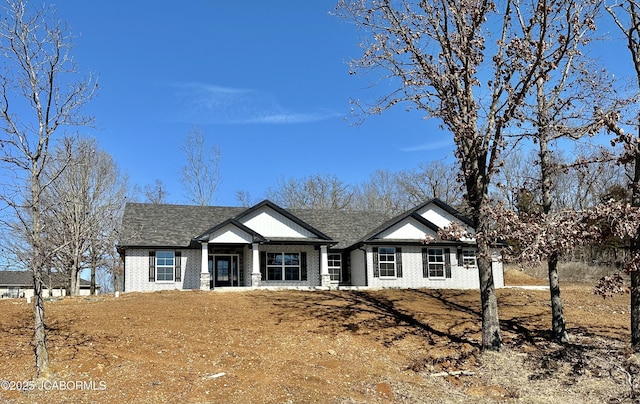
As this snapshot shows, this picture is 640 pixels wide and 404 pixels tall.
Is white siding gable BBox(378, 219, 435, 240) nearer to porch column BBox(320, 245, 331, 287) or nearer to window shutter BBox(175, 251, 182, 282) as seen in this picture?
porch column BBox(320, 245, 331, 287)

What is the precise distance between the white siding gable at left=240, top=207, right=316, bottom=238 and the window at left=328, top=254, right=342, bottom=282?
2.74m

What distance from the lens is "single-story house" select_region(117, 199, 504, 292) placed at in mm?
23906

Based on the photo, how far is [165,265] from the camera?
2420 cm

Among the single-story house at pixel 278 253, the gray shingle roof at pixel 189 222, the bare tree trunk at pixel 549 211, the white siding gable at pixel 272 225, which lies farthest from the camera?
the white siding gable at pixel 272 225

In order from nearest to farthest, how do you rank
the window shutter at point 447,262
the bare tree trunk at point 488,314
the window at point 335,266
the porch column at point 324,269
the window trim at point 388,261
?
1. the bare tree trunk at point 488,314
2. the porch column at point 324,269
3. the window trim at point 388,261
4. the window shutter at point 447,262
5. the window at point 335,266

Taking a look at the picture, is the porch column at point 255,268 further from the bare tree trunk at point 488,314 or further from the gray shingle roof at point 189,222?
the bare tree trunk at point 488,314

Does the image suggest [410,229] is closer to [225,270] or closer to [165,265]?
[225,270]

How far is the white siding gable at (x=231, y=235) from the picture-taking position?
927 inches

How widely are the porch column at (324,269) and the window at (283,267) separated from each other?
1.26 metres

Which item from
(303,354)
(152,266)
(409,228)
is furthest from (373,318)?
(152,266)

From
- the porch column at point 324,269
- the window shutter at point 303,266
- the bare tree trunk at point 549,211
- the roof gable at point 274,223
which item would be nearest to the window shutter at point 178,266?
the roof gable at point 274,223

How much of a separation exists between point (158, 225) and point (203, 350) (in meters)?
15.2

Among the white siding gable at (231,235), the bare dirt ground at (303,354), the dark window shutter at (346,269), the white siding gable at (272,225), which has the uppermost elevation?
the white siding gable at (272,225)

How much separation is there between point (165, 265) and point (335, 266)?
28.4ft
